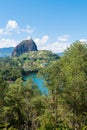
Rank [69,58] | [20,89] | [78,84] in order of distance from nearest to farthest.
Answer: [78,84]
[69,58]
[20,89]

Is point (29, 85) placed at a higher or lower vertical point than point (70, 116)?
higher

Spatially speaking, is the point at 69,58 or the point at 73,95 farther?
the point at 69,58

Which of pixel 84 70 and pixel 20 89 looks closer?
pixel 84 70

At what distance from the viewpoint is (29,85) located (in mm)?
51125

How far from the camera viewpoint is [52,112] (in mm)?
42031

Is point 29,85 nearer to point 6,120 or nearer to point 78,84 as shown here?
point 6,120

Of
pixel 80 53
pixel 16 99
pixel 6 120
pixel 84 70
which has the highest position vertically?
pixel 80 53

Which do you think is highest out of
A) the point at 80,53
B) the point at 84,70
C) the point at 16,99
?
the point at 80,53

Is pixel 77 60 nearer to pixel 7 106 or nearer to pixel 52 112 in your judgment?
pixel 52 112

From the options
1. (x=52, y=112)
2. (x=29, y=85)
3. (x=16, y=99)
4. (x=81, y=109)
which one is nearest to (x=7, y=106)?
(x=16, y=99)

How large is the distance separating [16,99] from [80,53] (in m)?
17.9

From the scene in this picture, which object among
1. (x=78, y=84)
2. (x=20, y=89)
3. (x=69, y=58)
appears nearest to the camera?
(x=78, y=84)

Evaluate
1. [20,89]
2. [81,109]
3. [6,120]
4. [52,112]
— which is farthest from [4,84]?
[81,109]

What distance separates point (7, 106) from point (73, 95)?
60.3 feet
